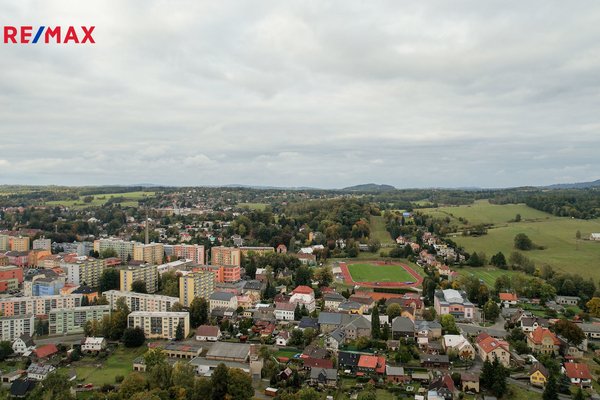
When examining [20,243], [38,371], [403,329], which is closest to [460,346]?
[403,329]

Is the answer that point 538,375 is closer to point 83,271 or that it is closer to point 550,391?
point 550,391

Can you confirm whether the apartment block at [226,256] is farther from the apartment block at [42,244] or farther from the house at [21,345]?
the house at [21,345]

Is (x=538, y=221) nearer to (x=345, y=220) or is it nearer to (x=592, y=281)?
(x=345, y=220)

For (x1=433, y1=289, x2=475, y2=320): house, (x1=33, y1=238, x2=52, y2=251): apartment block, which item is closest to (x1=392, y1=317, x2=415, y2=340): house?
(x1=433, y1=289, x2=475, y2=320): house

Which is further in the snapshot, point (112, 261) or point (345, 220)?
point (345, 220)

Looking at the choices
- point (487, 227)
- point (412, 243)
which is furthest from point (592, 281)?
point (487, 227)

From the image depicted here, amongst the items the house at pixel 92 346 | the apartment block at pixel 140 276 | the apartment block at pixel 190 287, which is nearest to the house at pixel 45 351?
the house at pixel 92 346
